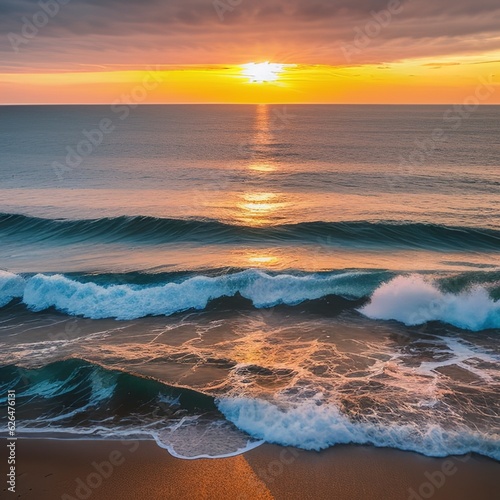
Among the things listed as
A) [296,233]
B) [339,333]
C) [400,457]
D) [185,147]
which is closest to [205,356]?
[339,333]

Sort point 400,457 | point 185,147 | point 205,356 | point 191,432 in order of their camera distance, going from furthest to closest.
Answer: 1. point 185,147
2. point 205,356
3. point 191,432
4. point 400,457

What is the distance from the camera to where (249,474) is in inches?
416

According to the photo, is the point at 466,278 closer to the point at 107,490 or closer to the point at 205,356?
the point at 205,356

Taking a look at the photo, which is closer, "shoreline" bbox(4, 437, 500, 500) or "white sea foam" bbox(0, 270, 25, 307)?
"shoreline" bbox(4, 437, 500, 500)

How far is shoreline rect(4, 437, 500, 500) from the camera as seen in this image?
1008 cm

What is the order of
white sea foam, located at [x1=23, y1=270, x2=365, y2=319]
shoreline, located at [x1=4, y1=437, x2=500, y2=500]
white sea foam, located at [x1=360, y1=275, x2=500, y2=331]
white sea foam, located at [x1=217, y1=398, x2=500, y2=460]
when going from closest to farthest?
shoreline, located at [x1=4, y1=437, x2=500, y2=500]
white sea foam, located at [x1=217, y1=398, x2=500, y2=460]
white sea foam, located at [x1=360, y1=275, x2=500, y2=331]
white sea foam, located at [x1=23, y1=270, x2=365, y2=319]

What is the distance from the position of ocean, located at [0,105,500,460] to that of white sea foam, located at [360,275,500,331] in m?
0.07

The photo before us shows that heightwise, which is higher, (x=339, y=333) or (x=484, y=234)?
(x=484, y=234)

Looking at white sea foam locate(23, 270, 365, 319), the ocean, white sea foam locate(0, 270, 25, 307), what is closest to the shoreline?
the ocean

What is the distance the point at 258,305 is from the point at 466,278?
8675 millimetres

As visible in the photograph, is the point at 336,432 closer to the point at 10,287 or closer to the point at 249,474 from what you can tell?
the point at 249,474

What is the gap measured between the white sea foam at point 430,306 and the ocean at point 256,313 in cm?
7

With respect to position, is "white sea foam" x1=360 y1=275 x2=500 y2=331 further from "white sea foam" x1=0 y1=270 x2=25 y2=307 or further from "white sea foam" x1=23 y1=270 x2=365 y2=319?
"white sea foam" x1=0 y1=270 x2=25 y2=307

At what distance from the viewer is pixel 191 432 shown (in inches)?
478
